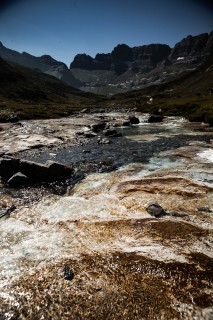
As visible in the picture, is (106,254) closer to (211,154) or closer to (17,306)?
(17,306)

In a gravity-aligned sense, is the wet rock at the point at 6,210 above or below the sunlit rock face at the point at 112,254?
below

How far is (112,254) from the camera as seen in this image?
1584 cm

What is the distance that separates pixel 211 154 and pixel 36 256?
27414 millimetres

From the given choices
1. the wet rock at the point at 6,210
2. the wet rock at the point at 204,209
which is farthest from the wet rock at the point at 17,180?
the wet rock at the point at 204,209

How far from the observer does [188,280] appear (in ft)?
44.8

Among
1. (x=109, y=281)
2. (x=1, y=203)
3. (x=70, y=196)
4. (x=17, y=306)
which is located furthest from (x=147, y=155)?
(x=17, y=306)

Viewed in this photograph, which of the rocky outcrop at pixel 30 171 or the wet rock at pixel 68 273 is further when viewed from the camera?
the rocky outcrop at pixel 30 171

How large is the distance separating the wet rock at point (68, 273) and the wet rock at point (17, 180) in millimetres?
14758

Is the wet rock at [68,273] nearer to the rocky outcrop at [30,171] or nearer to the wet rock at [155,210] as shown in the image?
the wet rock at [155,210]

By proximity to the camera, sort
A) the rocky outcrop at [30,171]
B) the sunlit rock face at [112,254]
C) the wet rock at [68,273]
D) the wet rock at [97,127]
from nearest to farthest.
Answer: the sunlit rock face at [112,254] → the wet rock at [68,273] → the rocky outcrop at [30,171] → the wet rock at [97,127]

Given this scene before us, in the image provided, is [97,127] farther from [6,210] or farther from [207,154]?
[6,210]

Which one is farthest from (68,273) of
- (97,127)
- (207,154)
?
(97,127)

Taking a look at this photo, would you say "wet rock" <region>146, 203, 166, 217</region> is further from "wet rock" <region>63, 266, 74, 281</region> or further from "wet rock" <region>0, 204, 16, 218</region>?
"wet rock" <region>0, 204, 16, 218</region>

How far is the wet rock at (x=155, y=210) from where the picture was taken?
65.9 ft
